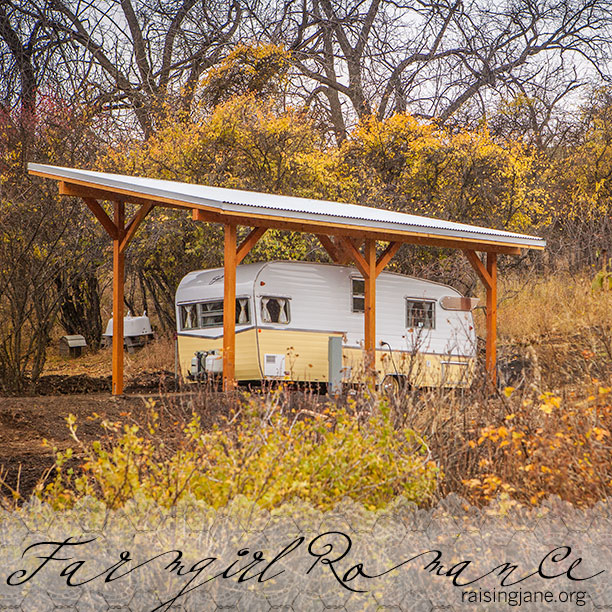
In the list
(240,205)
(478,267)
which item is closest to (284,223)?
(240,205)

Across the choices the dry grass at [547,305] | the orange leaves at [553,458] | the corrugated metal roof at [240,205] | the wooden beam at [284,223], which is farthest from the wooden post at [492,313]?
the orange leaves at [553,458]

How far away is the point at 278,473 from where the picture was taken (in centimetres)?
423

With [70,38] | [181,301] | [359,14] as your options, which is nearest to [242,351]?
[181,301]

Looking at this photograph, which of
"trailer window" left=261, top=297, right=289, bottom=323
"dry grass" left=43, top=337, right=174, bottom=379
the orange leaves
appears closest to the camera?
the orange leaves

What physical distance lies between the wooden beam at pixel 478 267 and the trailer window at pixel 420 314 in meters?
0.99

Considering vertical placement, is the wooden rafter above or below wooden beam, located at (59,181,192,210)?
below

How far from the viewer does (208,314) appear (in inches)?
504

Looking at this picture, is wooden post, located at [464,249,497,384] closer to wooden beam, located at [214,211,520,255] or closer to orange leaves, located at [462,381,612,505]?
wooden beam, located at [214,211,520,255]

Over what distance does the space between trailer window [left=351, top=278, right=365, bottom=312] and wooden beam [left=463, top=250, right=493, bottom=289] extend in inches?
73.7

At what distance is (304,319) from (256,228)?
2175mm

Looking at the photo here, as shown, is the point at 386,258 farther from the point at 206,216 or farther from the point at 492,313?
the point at 206,216

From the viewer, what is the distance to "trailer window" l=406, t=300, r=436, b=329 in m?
13.5

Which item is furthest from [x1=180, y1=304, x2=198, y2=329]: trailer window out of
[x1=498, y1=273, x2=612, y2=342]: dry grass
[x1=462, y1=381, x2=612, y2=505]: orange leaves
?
[x1=462, y1=381, x2=612, y2=505]: orange leaves

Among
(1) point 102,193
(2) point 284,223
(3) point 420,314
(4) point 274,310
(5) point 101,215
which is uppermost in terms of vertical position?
(1) point 102,193
